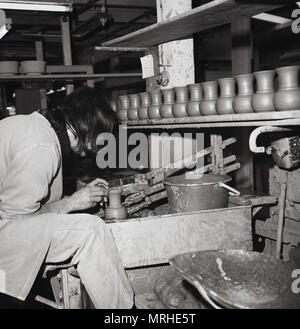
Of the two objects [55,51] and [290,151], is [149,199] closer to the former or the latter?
[290,151]

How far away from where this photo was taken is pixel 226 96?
2.34 metres

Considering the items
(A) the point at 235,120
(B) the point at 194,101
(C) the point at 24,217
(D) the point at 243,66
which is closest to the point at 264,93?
(A) the point at 235,120

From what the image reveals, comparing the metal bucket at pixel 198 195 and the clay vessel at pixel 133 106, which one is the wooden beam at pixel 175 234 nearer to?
the metal bucket at pixel 198 195

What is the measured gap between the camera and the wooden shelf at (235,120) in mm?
1906

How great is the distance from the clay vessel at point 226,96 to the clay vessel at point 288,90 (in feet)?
1.22

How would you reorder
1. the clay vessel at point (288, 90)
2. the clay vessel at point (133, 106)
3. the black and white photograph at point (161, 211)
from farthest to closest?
the clay vessel at point (133, 106)
the clay vessel at point (288, 90)
the black and white photograph at point (161, 211)

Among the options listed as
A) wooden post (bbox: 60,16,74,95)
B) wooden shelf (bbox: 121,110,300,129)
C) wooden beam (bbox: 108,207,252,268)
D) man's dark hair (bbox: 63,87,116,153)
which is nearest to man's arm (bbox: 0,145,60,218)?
man's dark hair (bbox: 63,87,116,153)

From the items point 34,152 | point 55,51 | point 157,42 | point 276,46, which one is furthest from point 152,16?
point 34,152

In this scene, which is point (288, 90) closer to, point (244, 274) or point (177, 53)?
point (244, 274)

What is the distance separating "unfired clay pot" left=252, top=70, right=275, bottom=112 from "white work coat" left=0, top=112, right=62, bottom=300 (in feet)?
3.92

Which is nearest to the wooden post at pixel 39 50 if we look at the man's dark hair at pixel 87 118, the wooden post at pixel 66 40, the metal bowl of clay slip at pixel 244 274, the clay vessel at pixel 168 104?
the wooden post at pixel 66 40

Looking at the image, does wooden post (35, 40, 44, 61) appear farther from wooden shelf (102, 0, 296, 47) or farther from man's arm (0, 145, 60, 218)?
man's arm (0, 145, 60, 218)

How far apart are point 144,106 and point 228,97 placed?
43.8 inches

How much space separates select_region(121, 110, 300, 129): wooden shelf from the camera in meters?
1.91
